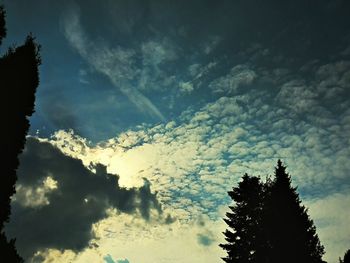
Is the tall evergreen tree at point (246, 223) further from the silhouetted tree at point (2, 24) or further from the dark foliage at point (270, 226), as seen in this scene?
the silhouetted tree at point (2, 24)

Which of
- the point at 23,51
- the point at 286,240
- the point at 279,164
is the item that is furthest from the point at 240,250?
the point at 23,51

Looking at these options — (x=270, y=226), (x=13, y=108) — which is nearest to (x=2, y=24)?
(x=13, y=108)

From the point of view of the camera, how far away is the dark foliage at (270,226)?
3203 cm

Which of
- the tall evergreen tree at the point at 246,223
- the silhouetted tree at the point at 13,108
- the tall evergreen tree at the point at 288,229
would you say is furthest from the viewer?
the tall evergreen tree at the point at 246,223

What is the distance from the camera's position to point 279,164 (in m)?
37.8

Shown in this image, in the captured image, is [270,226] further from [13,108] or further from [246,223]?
[13,108]

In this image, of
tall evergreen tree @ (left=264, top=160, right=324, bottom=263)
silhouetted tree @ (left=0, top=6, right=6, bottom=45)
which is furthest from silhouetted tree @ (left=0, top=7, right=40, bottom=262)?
tall evergreen tree @ (left=264, top=160, right=324, bottom=263)

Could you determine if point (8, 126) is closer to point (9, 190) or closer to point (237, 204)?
point (9, 190)

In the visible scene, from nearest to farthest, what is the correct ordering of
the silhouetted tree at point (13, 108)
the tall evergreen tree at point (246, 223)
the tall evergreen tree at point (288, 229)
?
the silhouetted tree at point (13, 108) → the tall evergreen tree at point (288, 229) → the tall evergreen tree at point (246, 223)

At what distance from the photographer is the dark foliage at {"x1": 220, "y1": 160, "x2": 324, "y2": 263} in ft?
105

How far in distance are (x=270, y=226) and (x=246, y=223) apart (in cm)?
509

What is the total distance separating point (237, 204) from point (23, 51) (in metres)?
26.8

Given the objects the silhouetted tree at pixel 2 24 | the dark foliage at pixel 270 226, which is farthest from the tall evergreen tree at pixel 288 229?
the silhouetted tree at pixel 2 24

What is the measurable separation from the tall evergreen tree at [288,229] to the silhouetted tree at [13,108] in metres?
21.4
